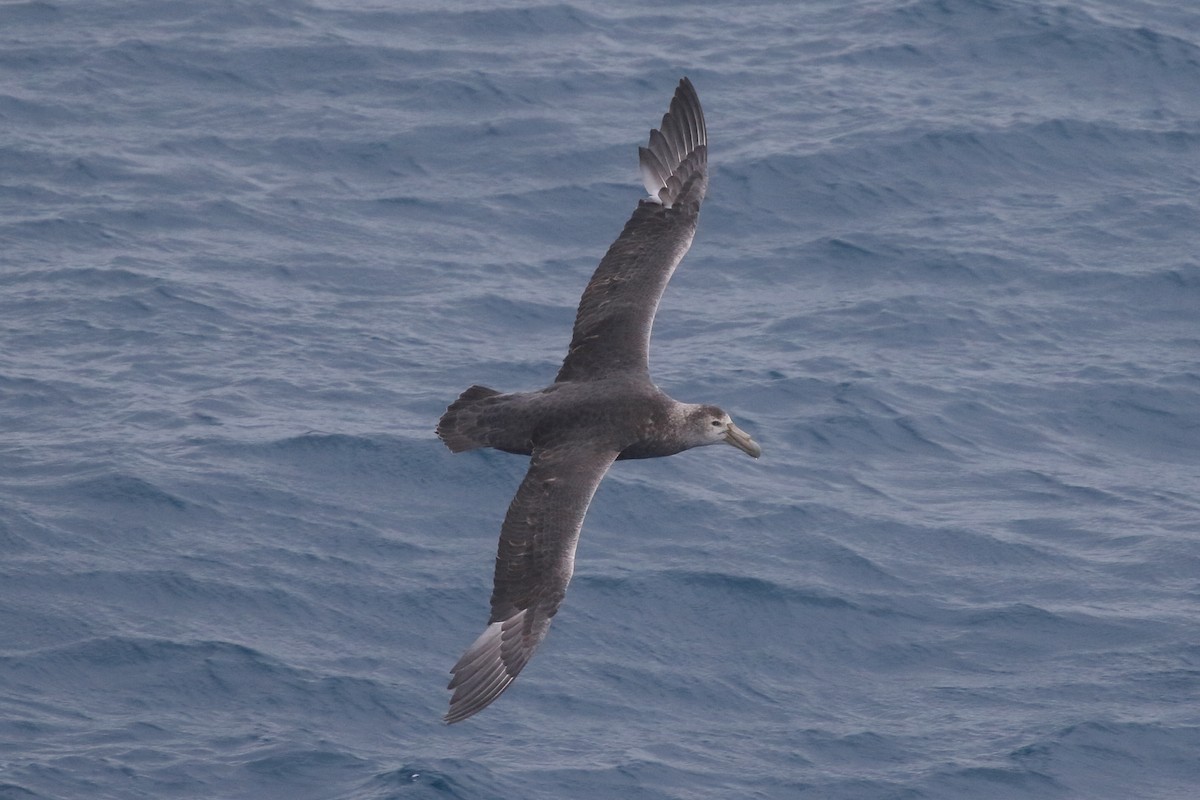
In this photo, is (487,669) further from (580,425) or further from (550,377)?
(550,377)

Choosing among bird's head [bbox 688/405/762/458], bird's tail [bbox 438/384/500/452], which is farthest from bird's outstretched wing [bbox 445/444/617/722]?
bird's head [bbox 688/405/762/458]

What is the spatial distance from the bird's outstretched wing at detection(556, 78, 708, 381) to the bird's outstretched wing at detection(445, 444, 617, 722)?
5.51ft

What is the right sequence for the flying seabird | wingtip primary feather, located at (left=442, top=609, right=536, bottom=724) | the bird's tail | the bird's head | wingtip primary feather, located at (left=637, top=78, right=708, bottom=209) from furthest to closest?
wingtip primary feather, located at (left=637, top=78, right=708, bottom=209) → the bird's head → the bird's tail → the flying seabird → wingtip primary feather, located at (left=442, top=609, right=536, bottom=724)

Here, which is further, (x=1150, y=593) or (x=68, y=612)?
(x=1150, y=593)

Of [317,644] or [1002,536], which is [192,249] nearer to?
[317,644]

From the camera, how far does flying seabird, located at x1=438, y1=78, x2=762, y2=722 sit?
16766mm

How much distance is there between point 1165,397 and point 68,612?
578 inches

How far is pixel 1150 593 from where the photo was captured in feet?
79.9

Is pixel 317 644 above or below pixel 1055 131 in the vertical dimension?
below

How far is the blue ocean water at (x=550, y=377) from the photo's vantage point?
72.6 feet

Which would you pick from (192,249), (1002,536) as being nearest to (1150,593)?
(1002,536)

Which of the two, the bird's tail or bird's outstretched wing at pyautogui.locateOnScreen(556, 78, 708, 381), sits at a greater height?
bird's outstretched wing at pyautogui.locateOnScreen(556, 78, 708, 381)

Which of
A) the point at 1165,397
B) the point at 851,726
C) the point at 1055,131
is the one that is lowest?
the point at 851,726

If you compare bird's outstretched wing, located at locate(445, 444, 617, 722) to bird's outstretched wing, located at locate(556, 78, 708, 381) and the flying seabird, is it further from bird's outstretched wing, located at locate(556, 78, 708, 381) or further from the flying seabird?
bird's outstretched wing, located at locate(556, 78, 708, 381)
